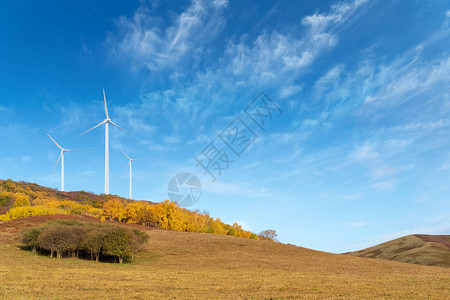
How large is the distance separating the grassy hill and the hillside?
23.5 meters

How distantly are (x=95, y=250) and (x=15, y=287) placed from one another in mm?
17433

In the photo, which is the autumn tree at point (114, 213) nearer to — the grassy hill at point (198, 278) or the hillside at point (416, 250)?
the grassy hill at point (198, 278)

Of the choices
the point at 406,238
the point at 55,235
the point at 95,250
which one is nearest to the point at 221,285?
the point at 95,250

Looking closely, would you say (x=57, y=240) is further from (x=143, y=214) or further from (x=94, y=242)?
(x=143, y=214)

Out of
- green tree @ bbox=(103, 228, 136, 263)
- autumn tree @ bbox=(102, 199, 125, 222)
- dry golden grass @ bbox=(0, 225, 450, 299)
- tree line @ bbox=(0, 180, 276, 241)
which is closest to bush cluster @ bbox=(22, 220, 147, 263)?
green tree @ bbox=(103, 228, 136, 263)

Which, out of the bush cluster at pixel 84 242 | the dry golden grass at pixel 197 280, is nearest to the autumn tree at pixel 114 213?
the dry golden grass at pixel 197 280

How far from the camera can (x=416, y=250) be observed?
6588 centimetres

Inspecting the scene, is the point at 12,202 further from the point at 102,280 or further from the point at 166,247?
the point at 102,280

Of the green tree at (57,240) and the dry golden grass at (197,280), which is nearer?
the dry golden grass at (197,280)

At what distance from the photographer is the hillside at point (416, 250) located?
57.7 metres

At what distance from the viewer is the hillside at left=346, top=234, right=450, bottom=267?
57.7 meters

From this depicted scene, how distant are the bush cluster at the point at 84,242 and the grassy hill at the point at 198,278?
4.95 ft

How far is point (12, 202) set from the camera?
79688 millimetres

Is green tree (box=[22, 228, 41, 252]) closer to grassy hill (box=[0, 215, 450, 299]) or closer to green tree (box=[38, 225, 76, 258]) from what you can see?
grassy hill (box=[0, 215, 450, 299])
